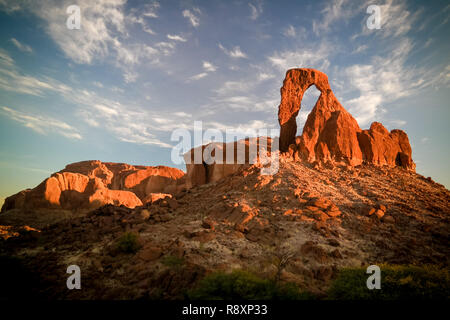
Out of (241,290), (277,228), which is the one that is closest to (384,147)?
(277,228)

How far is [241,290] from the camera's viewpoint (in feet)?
28.7

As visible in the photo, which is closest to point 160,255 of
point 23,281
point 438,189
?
point 23,281

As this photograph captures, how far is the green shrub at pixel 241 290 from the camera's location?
8.62 meters

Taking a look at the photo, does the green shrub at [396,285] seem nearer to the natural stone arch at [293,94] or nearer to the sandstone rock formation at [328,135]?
the sandstone rock formation at [328,135]

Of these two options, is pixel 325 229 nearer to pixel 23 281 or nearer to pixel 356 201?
pixel 356 201

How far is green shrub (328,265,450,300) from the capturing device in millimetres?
8898

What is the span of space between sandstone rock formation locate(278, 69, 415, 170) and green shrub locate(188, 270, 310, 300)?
747 inches

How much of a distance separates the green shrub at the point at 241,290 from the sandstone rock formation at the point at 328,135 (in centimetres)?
1897

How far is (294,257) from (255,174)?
10.6 m

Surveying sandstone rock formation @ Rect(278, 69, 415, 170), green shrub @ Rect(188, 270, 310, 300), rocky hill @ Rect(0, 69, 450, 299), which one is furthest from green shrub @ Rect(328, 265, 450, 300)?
sandstone rock formation @ Rect(278, 69, 415, 170)

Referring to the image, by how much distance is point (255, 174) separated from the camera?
22.3m

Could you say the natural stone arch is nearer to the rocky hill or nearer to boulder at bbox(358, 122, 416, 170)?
the rocky hill

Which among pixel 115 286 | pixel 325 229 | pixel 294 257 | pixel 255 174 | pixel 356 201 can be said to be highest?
pixel 255 174

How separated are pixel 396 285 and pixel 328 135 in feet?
68.0
